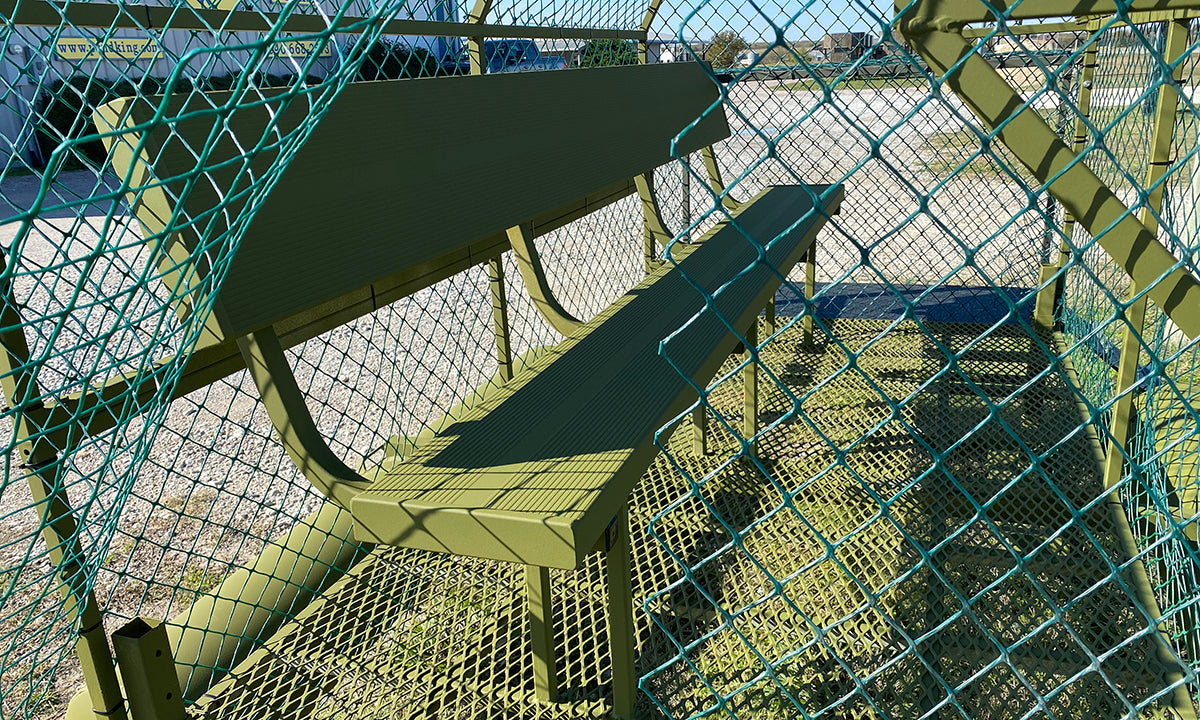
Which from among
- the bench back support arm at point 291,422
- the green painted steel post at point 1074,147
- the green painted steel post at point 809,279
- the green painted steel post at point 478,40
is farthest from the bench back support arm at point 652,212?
the bench back support arm at point 291,422

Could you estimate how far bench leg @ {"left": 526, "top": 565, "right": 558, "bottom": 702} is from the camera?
5.58ft

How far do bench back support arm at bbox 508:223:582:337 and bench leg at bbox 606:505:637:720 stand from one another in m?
1.08

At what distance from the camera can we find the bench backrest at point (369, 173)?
1369 millimetres

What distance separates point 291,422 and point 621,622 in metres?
0.70

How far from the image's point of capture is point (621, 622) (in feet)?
5.22

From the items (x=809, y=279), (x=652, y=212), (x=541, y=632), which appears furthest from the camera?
(x=809, y=279)

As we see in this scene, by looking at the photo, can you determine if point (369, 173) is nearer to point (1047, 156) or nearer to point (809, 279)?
point (1047, 156)

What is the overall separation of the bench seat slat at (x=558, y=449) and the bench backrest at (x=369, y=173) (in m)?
0.36

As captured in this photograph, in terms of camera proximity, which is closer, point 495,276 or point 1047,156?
point 1047,156

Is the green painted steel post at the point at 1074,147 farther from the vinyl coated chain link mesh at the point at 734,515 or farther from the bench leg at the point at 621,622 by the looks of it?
the bench leg at the point at 621,622

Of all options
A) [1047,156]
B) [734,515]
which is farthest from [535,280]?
[1047,156]

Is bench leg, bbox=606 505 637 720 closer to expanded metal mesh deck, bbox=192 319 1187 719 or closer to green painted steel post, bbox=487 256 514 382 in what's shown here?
expanded metal mesh deck, bbox=192 319 1187 719

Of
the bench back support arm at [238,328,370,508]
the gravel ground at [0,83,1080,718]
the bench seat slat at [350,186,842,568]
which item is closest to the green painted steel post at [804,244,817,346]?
the gravel ground at [0,83,1080,718]

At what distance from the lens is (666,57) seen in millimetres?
5129
